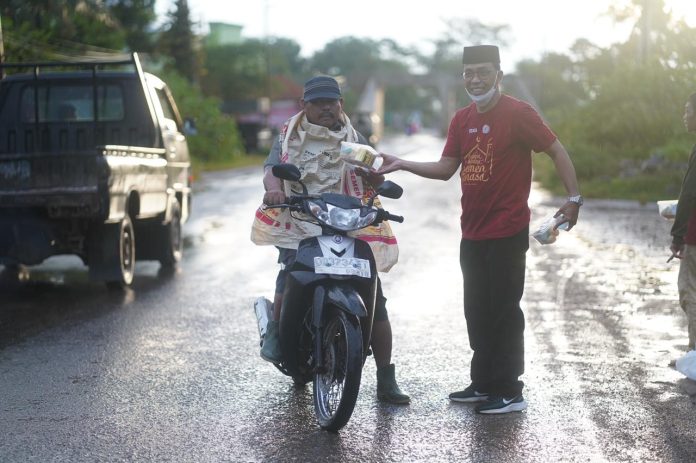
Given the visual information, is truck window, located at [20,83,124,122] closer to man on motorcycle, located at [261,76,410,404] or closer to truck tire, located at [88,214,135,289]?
truck tire, located at [88,214,135,289]

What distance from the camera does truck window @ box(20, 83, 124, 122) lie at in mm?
11508

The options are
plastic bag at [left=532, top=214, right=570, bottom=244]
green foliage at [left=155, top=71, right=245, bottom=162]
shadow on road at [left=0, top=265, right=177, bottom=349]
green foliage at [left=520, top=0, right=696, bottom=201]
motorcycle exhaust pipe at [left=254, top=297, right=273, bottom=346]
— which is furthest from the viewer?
green foliage at [left=155, top=71, right=245, bottom=162]

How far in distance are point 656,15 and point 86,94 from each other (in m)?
23.0

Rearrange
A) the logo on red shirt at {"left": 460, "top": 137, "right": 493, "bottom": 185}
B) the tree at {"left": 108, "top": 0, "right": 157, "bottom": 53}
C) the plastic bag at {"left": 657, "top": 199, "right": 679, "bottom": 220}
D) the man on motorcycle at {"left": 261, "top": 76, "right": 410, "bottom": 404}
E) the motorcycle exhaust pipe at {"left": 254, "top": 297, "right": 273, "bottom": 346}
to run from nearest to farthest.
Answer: the logo on red shirt at {"left": 460, "top": 137, "right": 493, "bottom": 185} < the man on motorcycle at {"left": 261, "top": 76, "right": 410, "bottom": 404} < the motorcycle exhaust pipe at {"left": 254, "top": 297, "right": 273, "bottom": 346} < the plastic bag at {"left": 657, "top": 199, "right": 679, "bottom": 220} < the tree at {"left": 108, "top": 0, "right": 157, "bottom": 53}

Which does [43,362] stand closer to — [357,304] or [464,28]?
[357,304]

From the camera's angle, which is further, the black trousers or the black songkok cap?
the black trousers

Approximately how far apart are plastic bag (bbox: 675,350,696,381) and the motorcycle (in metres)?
1.96

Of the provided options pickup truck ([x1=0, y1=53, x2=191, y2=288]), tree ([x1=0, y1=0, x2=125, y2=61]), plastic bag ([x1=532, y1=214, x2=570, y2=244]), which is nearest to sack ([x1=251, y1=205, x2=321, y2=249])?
plastic bag ([x1=532, y1=214, x2=570, y2=244])

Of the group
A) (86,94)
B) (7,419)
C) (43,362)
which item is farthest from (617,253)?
(7,419)

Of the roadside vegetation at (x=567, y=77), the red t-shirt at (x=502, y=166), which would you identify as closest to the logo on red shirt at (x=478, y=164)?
the red t-shirt at (x=502, y=166)

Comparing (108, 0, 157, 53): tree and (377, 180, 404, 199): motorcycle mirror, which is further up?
(108, 0, 157, 53): tree

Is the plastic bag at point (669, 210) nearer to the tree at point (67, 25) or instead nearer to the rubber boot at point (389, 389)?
the rubber boot at point (389, 389)

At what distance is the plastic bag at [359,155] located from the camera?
5.56 metres

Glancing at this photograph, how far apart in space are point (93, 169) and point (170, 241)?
2034mm
